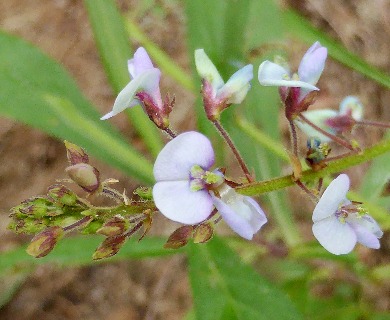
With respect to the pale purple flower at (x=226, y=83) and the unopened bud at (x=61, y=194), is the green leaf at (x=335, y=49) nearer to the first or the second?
the pale purple flower at (x=226, y=83)

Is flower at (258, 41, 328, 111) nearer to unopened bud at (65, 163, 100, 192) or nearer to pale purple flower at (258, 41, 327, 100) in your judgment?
pale purple flower at (258, 41, 327, 100)

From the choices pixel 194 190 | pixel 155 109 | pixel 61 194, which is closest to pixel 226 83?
pixel 155 109

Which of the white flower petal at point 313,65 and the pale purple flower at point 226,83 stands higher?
the pale purple flower at point 226,83

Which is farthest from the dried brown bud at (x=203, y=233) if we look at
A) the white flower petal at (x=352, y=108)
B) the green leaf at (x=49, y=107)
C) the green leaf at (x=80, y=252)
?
→ the green leaf at (x=49, y=107)

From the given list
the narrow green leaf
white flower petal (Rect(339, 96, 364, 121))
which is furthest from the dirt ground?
white flower petal (Rect(339, 96, 364, 121))

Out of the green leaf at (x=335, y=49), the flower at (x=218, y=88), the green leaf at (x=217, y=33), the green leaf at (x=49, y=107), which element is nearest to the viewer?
the flower at (x=218, y=88)

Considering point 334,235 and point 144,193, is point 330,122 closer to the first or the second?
point 334,235

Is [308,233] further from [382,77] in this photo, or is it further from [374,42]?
[382,77]
